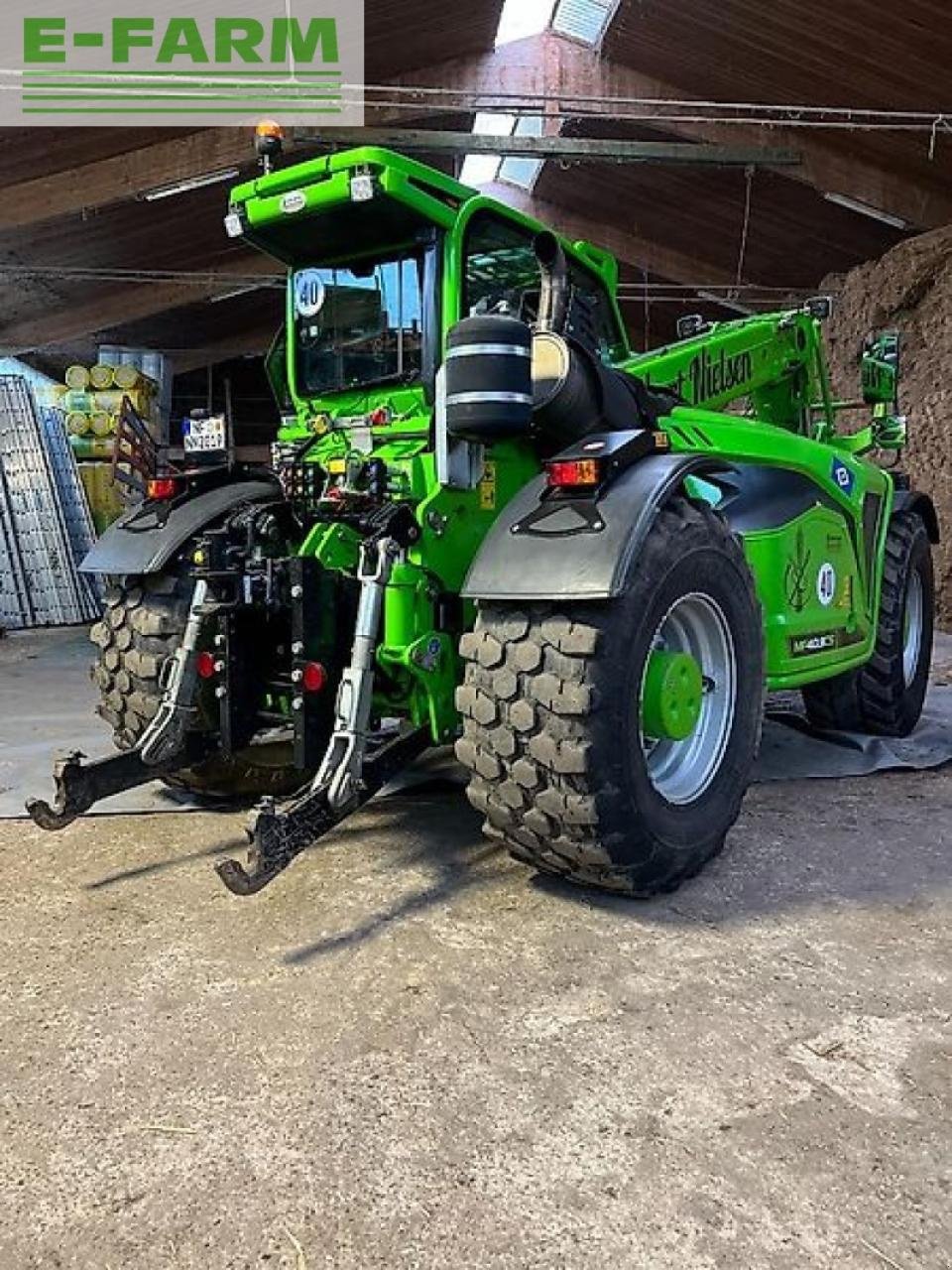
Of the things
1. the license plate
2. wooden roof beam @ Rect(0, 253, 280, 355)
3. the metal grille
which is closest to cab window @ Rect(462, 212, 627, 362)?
the license plate

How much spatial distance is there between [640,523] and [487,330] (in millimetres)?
654

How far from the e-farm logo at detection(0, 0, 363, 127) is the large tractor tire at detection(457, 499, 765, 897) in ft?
21.2

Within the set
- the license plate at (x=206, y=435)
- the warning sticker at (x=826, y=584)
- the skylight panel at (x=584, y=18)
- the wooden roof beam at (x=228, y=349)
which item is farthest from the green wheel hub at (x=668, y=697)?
the wooden roof beam at (x=228, y=349)

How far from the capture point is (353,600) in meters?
3.30

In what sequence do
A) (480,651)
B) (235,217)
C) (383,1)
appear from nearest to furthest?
(480,651) → (235,217) → (383,1)

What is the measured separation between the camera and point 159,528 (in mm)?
3953

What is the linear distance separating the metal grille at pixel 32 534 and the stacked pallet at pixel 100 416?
109 cm

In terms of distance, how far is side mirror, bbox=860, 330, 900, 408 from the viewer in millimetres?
5211

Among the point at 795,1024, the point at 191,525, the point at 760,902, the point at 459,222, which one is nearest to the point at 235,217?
the point at 459,222

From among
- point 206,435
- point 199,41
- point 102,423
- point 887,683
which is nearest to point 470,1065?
point 206,435

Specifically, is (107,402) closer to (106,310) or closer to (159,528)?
(106,310)

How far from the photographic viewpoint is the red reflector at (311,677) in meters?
3.10

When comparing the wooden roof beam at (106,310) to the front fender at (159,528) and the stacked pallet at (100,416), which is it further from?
the front fender at (159,528)

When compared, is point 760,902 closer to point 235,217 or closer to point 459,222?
point 459,222
